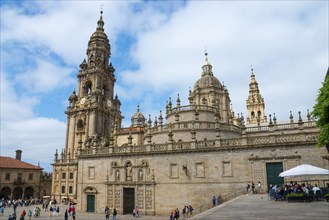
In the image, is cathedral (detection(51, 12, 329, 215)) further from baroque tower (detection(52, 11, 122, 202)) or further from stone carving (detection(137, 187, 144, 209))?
baroque tower (detection(52, 11, 122, 202))

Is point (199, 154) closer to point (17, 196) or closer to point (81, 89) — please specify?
point (81, 89)

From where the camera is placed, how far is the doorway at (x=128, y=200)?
3103 cm

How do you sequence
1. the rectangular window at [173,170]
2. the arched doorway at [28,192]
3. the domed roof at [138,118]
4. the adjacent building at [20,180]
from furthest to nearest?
1. the domed roof at [138,118]
2. the arched doorway at [28,192]
3. the adjacent building at [20,180]
4. the rectangular window at [173,170]

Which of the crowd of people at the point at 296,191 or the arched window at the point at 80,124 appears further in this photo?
the arched window at the point at 80,124

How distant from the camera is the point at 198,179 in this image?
2805 cm

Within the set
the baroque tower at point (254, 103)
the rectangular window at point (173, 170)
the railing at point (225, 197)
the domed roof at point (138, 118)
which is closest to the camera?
the railing at point (225, 197)

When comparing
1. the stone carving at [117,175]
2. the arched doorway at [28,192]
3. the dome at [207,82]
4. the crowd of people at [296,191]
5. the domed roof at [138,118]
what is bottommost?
the arched doorway at [28,192]

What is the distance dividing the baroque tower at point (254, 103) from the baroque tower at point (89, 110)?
3559cm

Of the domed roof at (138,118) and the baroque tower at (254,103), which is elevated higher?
→ the baroque tower at (254,103)

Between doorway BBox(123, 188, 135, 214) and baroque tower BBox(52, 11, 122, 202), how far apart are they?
62.1 ft

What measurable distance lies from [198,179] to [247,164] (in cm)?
512

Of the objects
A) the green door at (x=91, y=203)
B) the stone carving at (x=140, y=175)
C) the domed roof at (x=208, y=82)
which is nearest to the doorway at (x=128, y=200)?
the stone carving at (x=140, y=175)

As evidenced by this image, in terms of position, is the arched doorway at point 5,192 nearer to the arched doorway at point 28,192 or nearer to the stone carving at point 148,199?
the arched doorway at point 28,192

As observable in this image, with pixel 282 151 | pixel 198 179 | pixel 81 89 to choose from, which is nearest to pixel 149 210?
pixel 198 179
